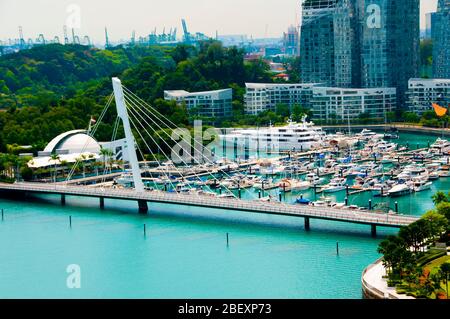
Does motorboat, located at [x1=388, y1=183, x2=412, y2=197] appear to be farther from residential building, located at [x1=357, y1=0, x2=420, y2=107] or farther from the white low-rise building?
residential building, located at [x1=357, y1=0, x2=420, y2=107]

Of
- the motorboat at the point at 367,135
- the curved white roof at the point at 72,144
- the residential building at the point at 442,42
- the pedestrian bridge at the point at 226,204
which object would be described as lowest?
the motorboat at the point at 367,135

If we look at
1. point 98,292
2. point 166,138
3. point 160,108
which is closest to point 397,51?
point 160,108

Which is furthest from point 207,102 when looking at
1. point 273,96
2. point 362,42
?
point 362,42

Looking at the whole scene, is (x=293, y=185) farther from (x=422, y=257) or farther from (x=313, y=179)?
(x=422, y=257)

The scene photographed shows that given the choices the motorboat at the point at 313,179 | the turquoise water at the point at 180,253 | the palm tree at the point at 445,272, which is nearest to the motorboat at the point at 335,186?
the motorboat at the point at 313,179

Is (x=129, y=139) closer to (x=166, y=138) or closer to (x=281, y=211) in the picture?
(x=281, y=211)

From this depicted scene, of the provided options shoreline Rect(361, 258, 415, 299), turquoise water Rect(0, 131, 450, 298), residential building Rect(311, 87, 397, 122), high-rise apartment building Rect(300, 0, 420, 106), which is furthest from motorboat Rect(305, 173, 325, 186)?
high-rise apartment building Rect(300, 0, 420, 106)

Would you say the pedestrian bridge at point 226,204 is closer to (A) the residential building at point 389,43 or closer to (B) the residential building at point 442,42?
(A) the residential building at point 389,43
